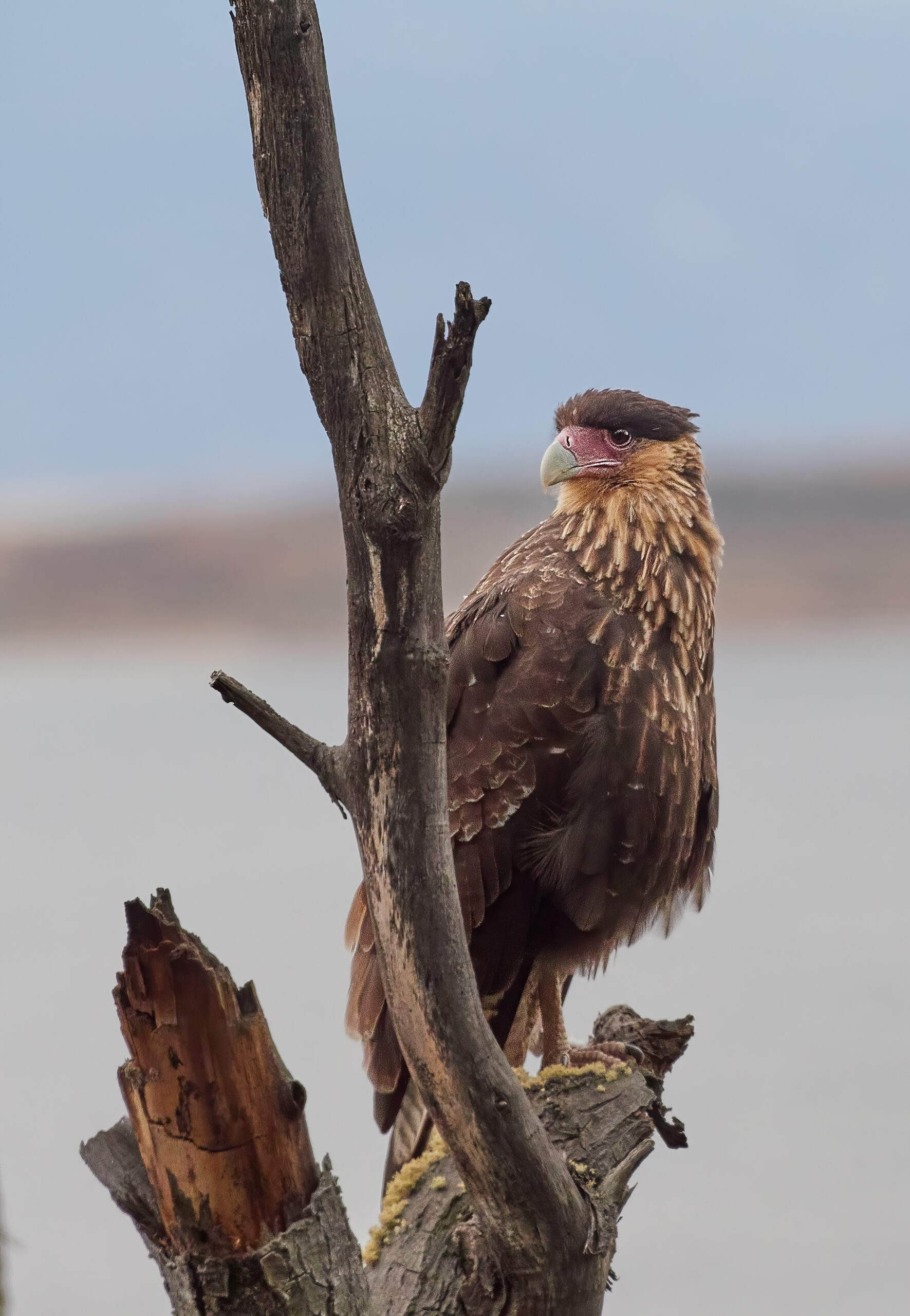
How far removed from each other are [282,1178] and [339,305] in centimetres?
121

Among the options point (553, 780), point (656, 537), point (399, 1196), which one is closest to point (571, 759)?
point (553, 780)

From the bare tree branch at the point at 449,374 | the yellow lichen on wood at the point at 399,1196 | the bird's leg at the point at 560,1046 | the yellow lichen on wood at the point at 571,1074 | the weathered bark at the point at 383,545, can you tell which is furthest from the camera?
the bird's leg at the point at 560,1046

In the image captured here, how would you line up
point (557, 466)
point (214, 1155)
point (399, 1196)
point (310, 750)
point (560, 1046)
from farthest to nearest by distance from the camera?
1. point (557, 466)
2. point (560, 1046)
3. point (399, 1196)
4. point (214, 1155)
5. point (310, 750)

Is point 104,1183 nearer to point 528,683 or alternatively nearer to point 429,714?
point 429,714

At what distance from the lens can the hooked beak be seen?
8.82 feet

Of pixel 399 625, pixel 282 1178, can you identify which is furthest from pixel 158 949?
pixel 399 625

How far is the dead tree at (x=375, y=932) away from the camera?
1455mm

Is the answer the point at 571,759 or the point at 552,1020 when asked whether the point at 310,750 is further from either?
the point at 552,1020

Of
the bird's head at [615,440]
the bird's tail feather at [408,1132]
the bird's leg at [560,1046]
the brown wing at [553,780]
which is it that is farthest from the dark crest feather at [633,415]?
the bird's tail feather at [408,1132]

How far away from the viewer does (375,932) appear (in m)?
1.67

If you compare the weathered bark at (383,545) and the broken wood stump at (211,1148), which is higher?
the weathered bark at (383,545)

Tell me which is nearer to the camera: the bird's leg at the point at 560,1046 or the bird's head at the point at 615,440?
the bird's leg at the point at 560,1046

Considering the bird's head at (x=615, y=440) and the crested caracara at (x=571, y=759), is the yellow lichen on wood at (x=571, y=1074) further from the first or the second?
the bird's head at (x=615, y=440)

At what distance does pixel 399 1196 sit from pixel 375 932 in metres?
0.93
